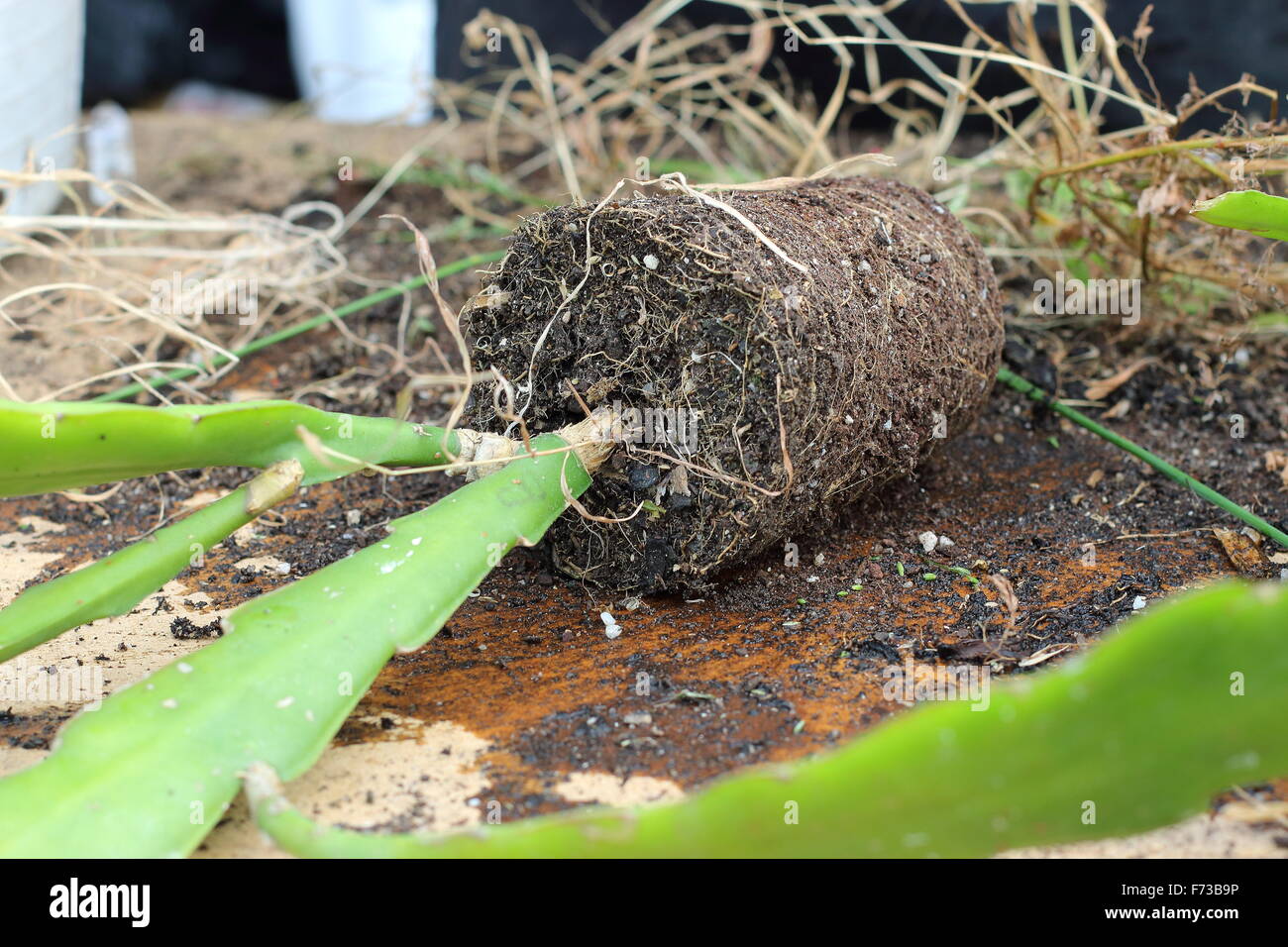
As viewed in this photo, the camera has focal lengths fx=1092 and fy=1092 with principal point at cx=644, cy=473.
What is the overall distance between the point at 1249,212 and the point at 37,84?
2102mm

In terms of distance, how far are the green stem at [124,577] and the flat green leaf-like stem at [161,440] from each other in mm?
41

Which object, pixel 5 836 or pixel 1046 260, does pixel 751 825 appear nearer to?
pixel 5 836

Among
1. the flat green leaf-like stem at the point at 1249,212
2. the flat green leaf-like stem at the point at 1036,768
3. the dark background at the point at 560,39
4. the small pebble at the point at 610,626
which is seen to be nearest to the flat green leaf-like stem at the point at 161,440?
the small pebble at the point at 610,626

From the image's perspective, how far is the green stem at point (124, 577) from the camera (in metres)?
0.91

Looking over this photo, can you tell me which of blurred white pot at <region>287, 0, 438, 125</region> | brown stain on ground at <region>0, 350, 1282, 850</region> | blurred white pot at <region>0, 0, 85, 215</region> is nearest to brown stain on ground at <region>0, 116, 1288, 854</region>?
brown stain on ground at <region>0, 350, 1282, 850</region>

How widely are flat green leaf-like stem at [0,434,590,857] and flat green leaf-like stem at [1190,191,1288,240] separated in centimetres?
76

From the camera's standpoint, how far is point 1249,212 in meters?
1.12

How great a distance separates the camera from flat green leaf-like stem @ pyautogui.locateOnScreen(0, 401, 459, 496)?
2.87 feet

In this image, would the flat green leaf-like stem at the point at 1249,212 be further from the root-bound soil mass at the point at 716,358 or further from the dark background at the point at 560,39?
the dark background at the point at 560,39

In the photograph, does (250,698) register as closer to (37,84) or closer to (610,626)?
(610,626)

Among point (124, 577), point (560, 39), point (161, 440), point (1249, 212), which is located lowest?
point (124, 577)

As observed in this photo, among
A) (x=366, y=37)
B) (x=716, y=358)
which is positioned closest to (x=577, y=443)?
(x=716, y=358)

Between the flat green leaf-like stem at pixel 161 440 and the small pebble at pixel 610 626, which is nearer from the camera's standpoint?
the flat green leaf-like stem at pixel 161 440
